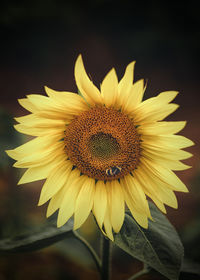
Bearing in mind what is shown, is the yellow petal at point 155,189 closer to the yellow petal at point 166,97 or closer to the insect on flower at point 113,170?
the insect on flower at point 113,170

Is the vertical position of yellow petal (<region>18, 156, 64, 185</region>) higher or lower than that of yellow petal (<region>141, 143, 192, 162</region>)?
lower

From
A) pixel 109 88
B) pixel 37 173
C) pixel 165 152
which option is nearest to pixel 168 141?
pixel 165 152

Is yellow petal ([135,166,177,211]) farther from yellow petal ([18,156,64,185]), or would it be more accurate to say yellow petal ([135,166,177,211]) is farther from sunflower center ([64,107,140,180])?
yellow petal ([18,156,64,185])

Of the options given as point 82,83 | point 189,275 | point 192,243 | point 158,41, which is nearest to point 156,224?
point 189,275

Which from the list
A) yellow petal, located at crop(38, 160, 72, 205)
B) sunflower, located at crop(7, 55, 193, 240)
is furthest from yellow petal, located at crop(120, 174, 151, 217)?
yellow petal, located at crop(38, 160, 72, 205)

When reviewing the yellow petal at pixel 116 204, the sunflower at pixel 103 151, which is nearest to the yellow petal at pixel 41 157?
the sunflower at pixel 103 151
